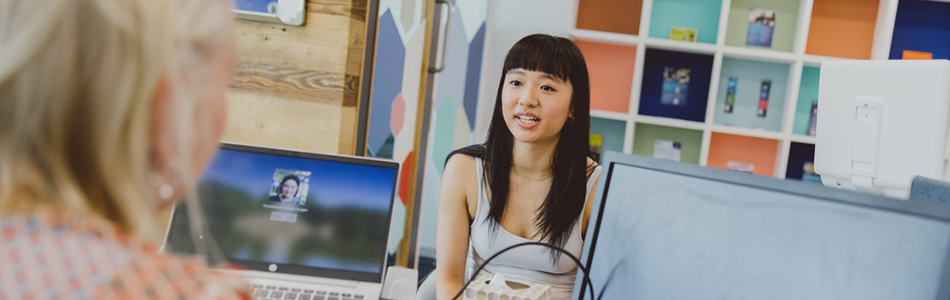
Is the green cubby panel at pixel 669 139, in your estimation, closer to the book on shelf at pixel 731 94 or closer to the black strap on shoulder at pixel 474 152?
the book on shelf at pixel 731 94

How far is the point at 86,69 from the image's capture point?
407mm

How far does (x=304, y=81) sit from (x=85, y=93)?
4.73ft

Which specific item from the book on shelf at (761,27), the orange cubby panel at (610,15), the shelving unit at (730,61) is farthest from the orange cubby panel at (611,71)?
the book on shelf at (761,27)

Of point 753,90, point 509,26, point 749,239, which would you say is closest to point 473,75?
point 509,26

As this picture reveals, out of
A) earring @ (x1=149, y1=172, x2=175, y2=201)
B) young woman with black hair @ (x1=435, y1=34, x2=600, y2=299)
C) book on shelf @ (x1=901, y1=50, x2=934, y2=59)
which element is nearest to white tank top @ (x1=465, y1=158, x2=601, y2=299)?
young woman with black hair @ (x1=435, y1=34, x2=600, y2=299)

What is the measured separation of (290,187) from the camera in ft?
4.66

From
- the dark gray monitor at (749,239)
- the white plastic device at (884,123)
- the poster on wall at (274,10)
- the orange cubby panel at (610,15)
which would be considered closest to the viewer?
the dark gray monitor at (749,239)

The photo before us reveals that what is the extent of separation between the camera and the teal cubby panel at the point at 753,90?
4129 millimetres

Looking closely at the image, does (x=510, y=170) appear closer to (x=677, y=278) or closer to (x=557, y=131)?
(x=557, y=131)

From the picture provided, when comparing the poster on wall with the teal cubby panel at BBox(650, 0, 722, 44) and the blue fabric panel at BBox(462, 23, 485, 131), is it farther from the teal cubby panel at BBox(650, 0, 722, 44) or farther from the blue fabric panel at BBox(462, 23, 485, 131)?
the teal cubby panel at BBox(650, 0, 722, 44)

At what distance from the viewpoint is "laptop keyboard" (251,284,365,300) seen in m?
1.28

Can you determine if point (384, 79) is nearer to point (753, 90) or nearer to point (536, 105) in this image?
point (536, 105)

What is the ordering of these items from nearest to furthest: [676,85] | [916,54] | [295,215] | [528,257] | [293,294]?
[293,294], [295,215], [528,257], [916,54], [676,85]

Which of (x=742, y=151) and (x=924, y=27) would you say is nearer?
(x=924, y=27)
